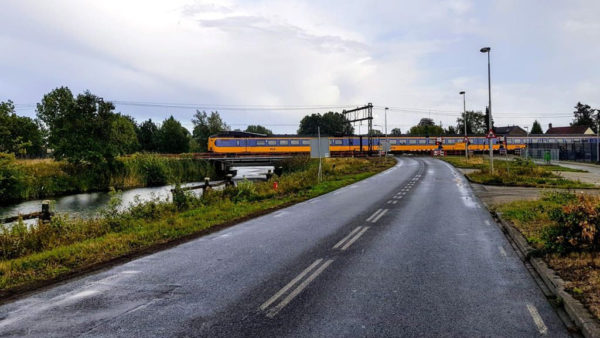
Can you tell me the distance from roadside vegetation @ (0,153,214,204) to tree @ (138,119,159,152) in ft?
174

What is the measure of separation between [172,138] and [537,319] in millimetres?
92947

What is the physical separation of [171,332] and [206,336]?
47cm

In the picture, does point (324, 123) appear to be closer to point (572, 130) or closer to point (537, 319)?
point (572, 130)

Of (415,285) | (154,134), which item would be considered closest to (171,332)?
(415,285)

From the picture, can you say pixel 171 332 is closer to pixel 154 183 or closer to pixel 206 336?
Result: pixel 206 336

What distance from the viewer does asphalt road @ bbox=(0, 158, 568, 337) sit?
15.7 feet

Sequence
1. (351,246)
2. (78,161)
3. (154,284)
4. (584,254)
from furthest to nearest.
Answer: (78,161), (351,246), (584,254), (154,284)

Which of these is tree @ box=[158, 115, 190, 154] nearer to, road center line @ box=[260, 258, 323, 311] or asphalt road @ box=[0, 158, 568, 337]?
asphalt road @ box=[0, 158, 568, 337]

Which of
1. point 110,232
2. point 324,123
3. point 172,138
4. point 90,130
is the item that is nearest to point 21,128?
point 172,138

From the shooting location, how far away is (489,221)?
1209 cm

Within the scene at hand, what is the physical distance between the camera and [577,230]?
7.64 meters

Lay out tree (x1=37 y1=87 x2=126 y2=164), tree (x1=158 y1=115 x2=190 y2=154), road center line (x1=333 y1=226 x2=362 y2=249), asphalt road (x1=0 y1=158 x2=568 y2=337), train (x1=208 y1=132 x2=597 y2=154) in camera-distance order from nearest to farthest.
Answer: asphalt road (x1=0 y1=158 x2=568 y2=337) < road center line (x1=333 y1=226 x2=362 y2=249) < tree (x1=37 y1=87 x2=126 y2=164) < train (x1=208 y1=132 x2=597 y2=154) < tree (x1=158 y1=115 x2=190 y2=154)

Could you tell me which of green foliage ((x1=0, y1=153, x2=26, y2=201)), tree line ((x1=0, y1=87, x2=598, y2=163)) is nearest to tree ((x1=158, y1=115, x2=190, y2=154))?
tree line ((x1=0, y1=87, x2=598, y2=163))

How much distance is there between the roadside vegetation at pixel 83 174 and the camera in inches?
1196
